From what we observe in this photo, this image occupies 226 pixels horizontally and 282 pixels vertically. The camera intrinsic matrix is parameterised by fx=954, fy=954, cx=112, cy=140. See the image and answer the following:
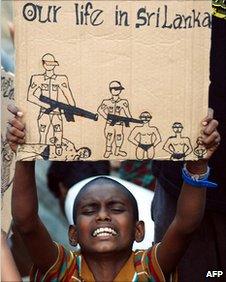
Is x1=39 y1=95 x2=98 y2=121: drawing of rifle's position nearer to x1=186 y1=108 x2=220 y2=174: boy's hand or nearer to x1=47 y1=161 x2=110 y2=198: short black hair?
x1=186 y1=108 x2=220 y2=174: boy's hand

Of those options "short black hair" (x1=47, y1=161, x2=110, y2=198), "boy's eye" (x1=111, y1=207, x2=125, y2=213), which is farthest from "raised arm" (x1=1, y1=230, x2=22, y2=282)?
"short black hair" (x1=47, y1=161, x2=110, y2=198)

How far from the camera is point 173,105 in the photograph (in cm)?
313

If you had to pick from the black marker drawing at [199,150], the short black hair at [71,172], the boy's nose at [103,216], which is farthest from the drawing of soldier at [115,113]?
the short black hair at [71,172]

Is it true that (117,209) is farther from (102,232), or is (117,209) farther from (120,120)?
(120,120)

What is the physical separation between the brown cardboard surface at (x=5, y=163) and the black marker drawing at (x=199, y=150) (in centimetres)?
79

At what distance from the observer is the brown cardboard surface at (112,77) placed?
308cm

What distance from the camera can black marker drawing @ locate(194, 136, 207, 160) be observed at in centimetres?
315

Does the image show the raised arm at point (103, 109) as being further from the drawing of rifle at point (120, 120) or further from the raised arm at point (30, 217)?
the raised arm at point (30, 217)

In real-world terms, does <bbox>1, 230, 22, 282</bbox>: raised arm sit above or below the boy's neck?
above

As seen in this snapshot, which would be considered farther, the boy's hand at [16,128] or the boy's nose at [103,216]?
the boy's nose at [103,216]

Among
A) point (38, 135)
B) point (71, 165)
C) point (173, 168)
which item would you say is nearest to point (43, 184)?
point (71, 165)

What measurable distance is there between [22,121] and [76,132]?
0.59 ft

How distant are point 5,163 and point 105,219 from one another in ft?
A: 1.42

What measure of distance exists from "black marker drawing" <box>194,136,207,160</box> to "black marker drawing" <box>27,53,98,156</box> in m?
0.38
